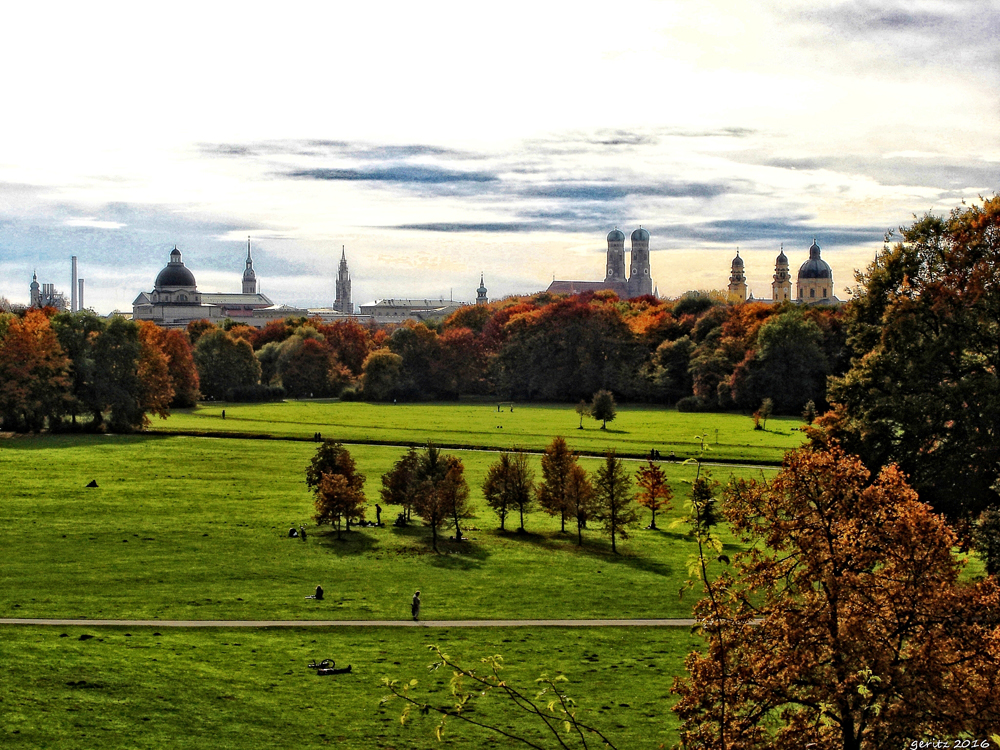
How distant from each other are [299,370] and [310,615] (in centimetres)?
10452

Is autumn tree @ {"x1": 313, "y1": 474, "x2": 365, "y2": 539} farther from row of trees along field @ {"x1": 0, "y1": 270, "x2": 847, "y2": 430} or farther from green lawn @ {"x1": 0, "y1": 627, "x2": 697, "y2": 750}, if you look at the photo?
row of trees along field @ {"x1": 0, "y1": 270, "x2": 847, "y2": 430}

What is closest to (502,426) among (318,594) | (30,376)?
(30,376)

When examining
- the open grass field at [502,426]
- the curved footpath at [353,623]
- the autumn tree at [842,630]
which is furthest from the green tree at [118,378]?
the autumn tree at [842,630]

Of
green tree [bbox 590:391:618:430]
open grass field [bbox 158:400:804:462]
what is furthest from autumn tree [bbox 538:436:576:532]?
green tree [bbox 590:391:618:430]

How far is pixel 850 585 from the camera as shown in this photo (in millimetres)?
11789

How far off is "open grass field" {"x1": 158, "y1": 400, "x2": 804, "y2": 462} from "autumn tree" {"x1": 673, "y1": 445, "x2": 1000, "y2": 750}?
2037 inches

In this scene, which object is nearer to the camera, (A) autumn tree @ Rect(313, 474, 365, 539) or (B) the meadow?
(B) the meadow

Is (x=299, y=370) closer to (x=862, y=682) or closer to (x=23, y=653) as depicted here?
(x=23, y=653)

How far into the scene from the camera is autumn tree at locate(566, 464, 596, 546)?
46906 millimetres

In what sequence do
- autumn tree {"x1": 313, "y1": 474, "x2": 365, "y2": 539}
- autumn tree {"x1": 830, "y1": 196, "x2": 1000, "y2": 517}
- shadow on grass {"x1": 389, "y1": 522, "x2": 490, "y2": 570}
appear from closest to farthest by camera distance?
autumn tree {"x1": 830, "y1": 196, "x2": 1000, "y2": 517} → shadow on grass {"x1": 389, "y1": 522, "x2": 490, "y2": 570} → autumn tree {"x1": 313, "y1": 474, "x2": 365, "y2": 539}

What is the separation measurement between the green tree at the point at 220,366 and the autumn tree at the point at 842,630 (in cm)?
11948

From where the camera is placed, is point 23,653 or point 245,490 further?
point 245,490

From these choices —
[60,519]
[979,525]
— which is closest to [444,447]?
[60,519]

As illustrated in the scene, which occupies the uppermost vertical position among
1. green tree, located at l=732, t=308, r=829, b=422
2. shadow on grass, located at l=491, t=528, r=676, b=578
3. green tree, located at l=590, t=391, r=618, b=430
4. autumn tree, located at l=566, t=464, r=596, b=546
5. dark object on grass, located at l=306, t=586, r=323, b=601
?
green tree, located at l=732, t=308, r=829, b=422
